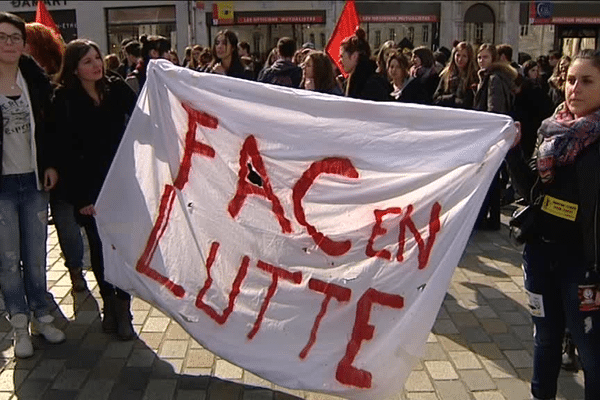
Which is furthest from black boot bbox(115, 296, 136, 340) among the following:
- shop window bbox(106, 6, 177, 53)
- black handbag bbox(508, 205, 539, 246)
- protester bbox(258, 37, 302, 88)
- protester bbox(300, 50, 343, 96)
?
shop window bbox(106, 6, 177, 53)

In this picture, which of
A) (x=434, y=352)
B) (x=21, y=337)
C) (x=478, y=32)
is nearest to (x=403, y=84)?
(x=434, y=352)

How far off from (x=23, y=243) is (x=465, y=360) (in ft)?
9.30

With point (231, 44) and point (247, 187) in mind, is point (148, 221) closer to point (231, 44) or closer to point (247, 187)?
point (247, 187)

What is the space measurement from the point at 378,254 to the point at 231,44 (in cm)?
379

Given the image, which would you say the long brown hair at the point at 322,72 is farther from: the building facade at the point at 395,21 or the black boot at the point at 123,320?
the building facade at the point at 395,21

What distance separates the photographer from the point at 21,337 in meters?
3.84

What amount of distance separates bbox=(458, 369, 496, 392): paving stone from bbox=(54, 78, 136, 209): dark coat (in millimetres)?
2500

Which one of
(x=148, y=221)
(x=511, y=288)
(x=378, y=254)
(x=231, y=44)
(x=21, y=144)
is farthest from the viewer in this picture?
(x=231, y=44)

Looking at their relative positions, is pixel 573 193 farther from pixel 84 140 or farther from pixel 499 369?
pixel 84 140

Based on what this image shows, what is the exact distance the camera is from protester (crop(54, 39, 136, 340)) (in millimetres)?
3854

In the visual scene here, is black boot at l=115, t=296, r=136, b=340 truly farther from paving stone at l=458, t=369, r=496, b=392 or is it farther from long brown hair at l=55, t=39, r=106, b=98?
paving stone at l=458, t=369, r=496, b=392

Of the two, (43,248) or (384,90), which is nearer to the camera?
(43,248)

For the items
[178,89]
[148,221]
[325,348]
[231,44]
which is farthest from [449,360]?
[231,44]

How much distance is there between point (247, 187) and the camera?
316 centimetres
